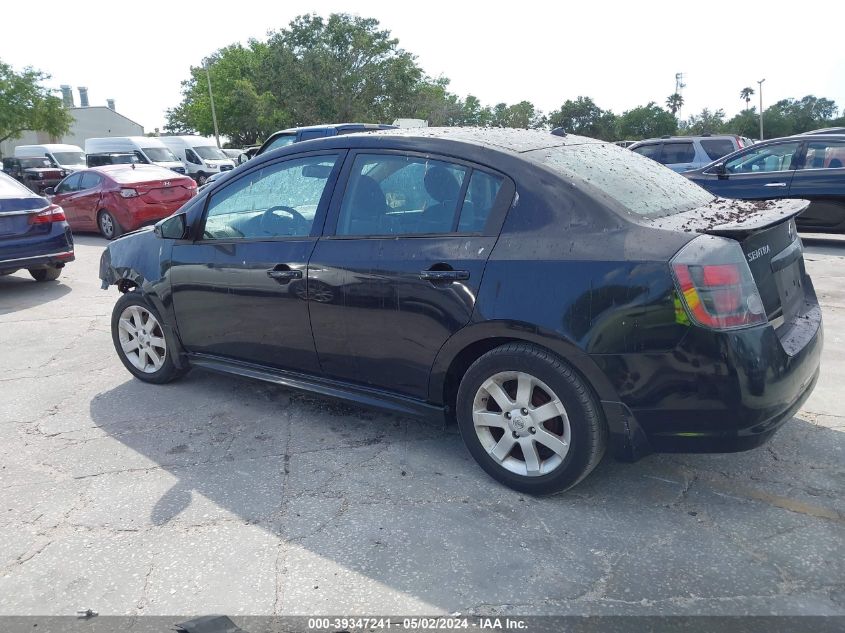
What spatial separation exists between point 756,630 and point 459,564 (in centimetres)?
111

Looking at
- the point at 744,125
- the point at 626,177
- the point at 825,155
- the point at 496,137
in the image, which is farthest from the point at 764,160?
the point at 744,125

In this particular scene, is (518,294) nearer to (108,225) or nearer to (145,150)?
(108,225)

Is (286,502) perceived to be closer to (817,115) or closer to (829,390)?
(829,390)

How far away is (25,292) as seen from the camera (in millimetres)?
9047

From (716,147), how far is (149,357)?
1304 cm

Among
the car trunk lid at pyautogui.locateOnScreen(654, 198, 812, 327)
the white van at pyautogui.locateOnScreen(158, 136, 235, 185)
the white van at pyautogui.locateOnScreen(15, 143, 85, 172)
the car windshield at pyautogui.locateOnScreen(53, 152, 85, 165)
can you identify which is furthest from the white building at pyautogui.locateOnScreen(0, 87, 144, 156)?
the car trunk lid at pyautogui.locateOnScreen(654, 198, 812, 327)

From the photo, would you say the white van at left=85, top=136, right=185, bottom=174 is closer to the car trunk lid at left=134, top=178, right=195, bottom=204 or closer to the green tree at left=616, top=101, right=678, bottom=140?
the car trunk lid at left=134, top=178, right=195, bottom=204

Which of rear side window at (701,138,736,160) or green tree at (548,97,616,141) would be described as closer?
rear side window at (701,138,736,160)

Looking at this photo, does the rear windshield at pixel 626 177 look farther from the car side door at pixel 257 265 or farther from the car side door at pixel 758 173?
the car side door at pixel 758 173

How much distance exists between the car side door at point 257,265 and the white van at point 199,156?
23.9 metres

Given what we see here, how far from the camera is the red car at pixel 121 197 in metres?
13.3

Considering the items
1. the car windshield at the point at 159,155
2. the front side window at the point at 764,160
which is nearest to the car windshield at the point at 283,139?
the front side window at the point at 764,160

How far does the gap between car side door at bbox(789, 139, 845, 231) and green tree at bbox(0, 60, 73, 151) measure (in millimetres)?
48742

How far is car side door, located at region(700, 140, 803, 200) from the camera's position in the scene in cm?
1029
